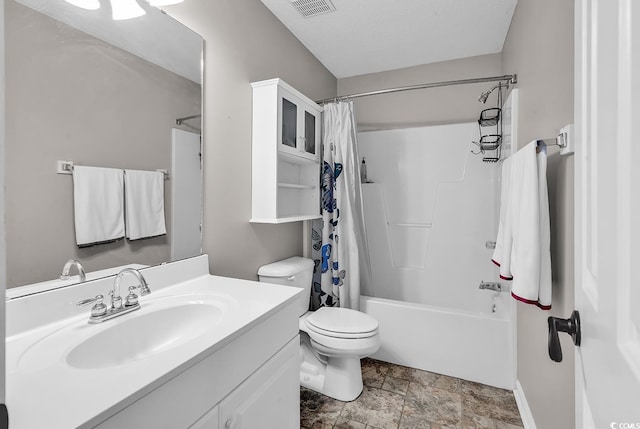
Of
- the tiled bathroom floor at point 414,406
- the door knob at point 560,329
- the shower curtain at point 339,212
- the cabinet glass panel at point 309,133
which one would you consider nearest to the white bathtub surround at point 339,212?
the shower curtain at point 339,212

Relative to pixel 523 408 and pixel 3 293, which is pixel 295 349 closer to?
pixel 3 293

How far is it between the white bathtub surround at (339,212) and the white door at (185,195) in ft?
3.42

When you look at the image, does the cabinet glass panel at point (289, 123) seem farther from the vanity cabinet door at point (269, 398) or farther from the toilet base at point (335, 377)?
the toilet base at point (335, 377)

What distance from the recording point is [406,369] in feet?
6.96

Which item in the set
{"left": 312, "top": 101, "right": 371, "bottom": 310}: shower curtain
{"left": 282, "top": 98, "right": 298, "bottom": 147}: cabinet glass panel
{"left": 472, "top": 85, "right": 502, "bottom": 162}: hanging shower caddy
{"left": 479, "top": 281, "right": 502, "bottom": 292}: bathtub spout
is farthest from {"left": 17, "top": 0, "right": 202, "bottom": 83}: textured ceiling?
{"left": 479, "top": 281, "right": 502, "bottom": 292}: bathtub spout

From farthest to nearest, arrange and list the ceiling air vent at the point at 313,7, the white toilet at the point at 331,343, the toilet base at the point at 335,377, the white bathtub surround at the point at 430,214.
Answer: the white bathtub surround at the point at 430,214 < the ceiling air vent at the point at 313,7 < the toilet base at the point at 335,377 < the white toilet at the point at 331,343

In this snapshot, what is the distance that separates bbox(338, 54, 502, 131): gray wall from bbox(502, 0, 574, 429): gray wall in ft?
2.81

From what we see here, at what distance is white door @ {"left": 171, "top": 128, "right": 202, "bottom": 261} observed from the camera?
1.38 metres

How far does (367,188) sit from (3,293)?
2.78 meters

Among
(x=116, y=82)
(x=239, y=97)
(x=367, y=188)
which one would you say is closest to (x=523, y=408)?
(x=367, y=188)

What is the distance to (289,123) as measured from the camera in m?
1.93

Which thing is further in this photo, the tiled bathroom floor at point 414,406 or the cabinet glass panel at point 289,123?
the cabinet glass panel at point 289,123

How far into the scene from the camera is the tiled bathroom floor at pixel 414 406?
5.29 ft

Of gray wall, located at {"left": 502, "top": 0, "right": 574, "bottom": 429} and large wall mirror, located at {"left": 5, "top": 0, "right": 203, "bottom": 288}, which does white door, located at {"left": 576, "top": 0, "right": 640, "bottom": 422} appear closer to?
gray wall, located at {"left": 502, "top": 0, "right": 574, "bottom": 429}
